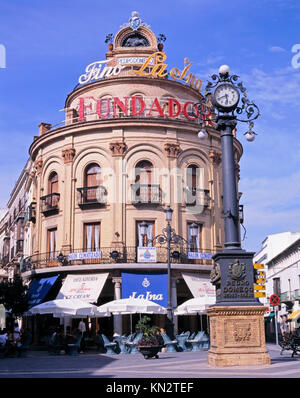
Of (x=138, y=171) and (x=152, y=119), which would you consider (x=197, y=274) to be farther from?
(x=152, y=119)

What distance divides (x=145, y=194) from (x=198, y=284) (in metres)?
6.33

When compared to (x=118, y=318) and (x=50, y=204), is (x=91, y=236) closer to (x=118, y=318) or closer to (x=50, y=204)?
(x=50, y=204)

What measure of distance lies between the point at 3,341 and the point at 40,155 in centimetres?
1436

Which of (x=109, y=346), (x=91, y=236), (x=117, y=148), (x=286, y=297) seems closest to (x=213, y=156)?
(x=117, y=148)

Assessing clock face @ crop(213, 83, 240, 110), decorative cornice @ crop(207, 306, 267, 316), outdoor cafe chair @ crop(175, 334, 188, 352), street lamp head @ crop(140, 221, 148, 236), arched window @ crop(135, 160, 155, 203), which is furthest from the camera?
arched window @ crop(135, 160, 155, 203)

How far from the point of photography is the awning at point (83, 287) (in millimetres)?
29972

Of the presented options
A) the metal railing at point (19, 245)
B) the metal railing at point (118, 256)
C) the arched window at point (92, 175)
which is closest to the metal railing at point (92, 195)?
the arched window at point (92, 175)

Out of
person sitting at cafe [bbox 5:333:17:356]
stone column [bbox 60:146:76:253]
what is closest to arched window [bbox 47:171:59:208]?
stone column [bbox 60:146:76:253]

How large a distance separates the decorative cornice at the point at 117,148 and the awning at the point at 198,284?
845 cm

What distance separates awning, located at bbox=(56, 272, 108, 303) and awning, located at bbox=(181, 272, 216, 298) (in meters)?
4.93

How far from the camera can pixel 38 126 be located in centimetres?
3803

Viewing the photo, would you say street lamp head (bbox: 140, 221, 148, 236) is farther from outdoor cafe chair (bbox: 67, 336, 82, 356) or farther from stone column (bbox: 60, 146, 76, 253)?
outdoor cafe chair (bbox: 67, 336, 82, 356)

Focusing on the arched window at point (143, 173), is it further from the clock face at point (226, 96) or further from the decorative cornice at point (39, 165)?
the clock face at point (226, 96)

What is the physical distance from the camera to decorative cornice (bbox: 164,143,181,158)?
33219mm
